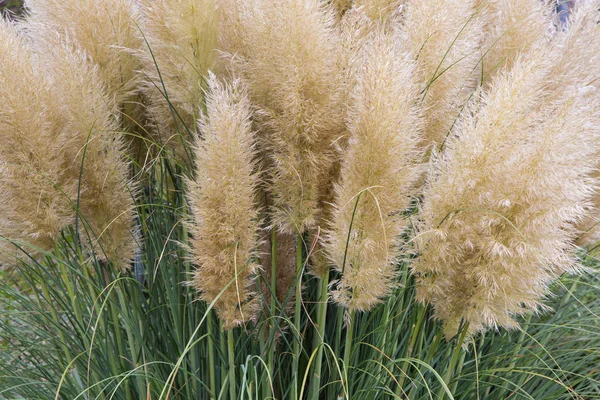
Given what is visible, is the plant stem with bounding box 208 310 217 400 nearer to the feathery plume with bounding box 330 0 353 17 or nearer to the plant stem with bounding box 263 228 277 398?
the plant stem with bounding box 263 228 277 398

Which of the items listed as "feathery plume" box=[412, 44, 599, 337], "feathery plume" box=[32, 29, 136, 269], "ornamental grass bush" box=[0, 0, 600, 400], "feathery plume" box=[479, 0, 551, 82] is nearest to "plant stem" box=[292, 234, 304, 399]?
"ornamental grass bush" box=[0, 0, 600, 400]

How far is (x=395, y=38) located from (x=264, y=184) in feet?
1.99

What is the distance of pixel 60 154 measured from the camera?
83.0 inches

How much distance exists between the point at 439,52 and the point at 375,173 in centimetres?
53

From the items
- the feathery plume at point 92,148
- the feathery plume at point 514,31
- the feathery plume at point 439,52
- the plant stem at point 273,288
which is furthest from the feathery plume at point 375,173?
the feathery plume at point 92,148

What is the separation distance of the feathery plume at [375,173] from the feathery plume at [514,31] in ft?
2.07

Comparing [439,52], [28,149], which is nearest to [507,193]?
[439,52]

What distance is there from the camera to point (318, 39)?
5.89 feet

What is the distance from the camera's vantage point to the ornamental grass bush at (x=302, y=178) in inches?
66.6

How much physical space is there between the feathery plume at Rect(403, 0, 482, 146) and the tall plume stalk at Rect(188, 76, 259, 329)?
1.84 ft

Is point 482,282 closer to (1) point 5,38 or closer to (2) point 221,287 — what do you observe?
(2) point 221,287

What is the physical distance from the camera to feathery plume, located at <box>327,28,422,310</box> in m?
1.67

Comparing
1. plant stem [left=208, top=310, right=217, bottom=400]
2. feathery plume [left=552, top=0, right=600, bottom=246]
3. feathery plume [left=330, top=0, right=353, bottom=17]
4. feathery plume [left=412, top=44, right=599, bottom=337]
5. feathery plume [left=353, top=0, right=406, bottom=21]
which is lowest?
plant stem [left=208, top=310, right=217, bottom=400]

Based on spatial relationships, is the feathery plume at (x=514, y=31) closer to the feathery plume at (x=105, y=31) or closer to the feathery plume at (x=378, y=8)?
the feathery plume at (x=378, y=8)
